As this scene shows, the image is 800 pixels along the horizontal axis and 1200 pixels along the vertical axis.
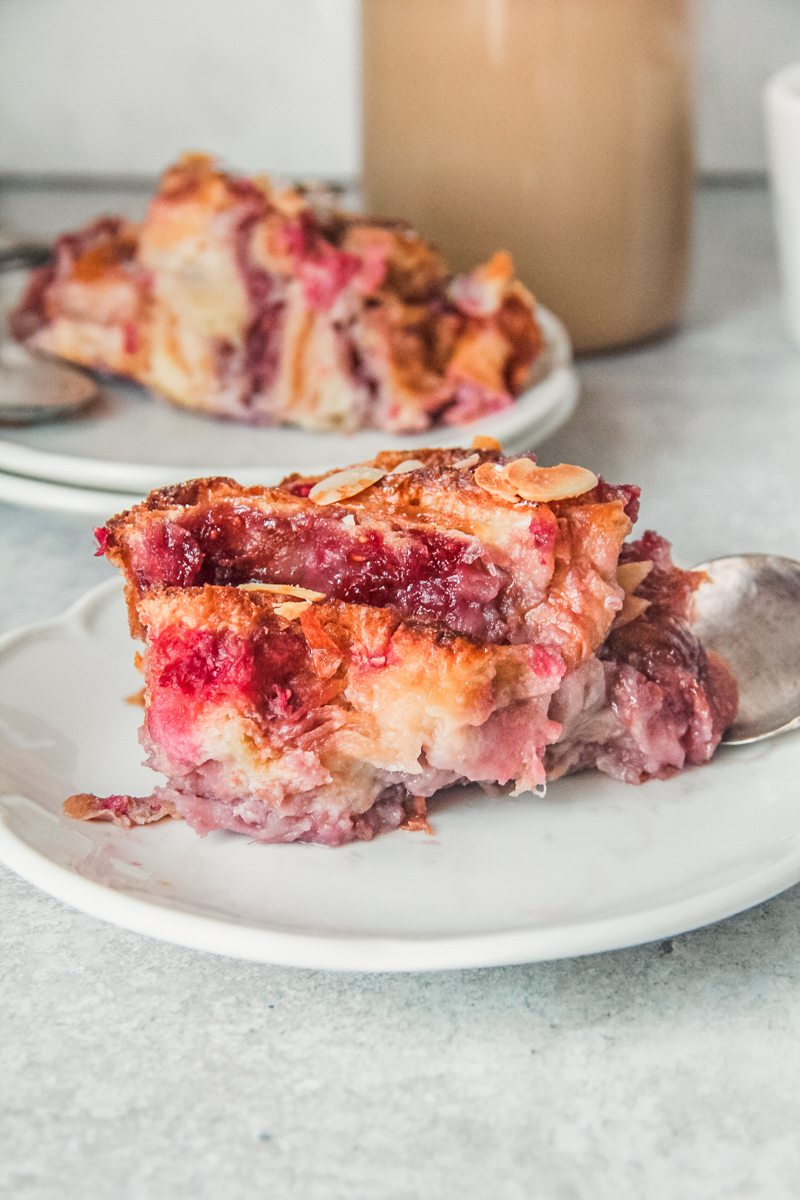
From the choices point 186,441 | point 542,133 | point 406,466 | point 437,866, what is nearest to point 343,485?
point 406,466

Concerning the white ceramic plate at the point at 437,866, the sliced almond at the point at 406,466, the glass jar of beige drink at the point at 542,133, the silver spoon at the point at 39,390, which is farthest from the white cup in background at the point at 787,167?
the white ceramic plate at the point at 437,866

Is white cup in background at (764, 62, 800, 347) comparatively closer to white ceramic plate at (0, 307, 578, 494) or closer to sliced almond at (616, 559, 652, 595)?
white ceramic plate at (0, 307, 578, 494)

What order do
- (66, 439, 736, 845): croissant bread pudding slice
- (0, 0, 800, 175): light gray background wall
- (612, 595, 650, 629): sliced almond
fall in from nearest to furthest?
1. (66, 439, 736, 845): croissant bread pudding slice
2. (612, 595, 650, 629): sliced almond
3. (0, 0, 800, 175): light gray background wall

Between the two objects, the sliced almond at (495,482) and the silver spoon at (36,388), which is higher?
the sliced almond at (495,482)

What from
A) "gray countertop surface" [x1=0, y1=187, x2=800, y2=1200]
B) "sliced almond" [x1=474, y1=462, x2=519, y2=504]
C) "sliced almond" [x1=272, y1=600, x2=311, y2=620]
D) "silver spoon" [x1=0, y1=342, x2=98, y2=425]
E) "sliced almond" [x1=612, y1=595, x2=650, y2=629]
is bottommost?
"gray countertop surface" [x1=0, y1=187, x2=800, y2=1200]

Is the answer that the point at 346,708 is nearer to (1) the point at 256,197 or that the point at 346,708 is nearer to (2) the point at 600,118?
(1) the point at 256,197

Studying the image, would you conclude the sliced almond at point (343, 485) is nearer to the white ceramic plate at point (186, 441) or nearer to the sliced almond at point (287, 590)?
the sliced almond at point (287, 590)

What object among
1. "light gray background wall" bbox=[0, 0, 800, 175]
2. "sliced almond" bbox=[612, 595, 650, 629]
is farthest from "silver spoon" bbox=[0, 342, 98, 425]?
"light gray background wall" bbox=[0, 0, 800, 175]

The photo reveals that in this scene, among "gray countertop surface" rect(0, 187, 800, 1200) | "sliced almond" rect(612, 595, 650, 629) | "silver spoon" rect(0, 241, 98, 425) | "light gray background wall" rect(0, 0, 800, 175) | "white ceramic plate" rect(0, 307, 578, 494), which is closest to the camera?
"gray countertop surface" rect(0, 187, 800, 1200)
